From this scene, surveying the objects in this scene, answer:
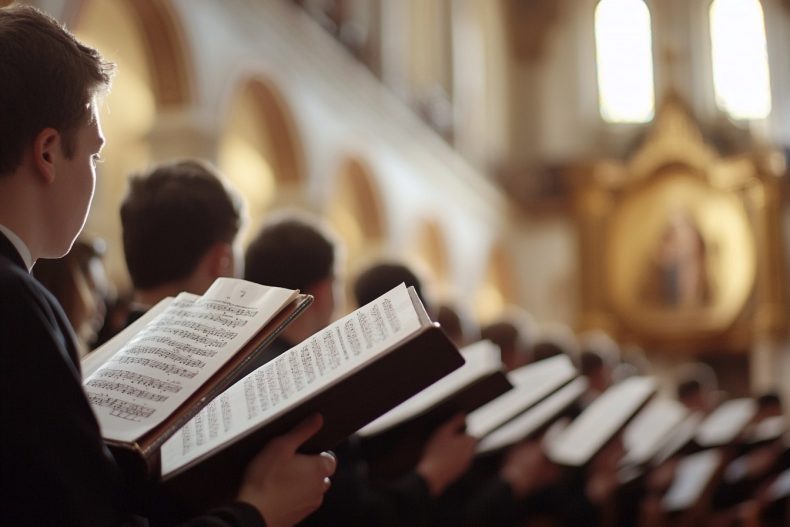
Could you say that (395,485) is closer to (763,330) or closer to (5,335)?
(5,335)

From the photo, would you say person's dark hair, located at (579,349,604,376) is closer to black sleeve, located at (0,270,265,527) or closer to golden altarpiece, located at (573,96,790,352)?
black sleeve, located at (0,270,265,527)

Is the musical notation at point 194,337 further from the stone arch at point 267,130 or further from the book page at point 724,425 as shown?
the stone arch at point 267,130

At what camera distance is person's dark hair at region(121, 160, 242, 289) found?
2.35 metres

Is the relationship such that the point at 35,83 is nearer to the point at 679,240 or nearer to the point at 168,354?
the point at 168,354

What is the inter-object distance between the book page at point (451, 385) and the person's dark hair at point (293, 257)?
1.36ft

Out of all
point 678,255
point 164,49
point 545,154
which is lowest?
point 678,255

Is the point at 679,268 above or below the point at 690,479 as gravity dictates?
below

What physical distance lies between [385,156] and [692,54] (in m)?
9.92

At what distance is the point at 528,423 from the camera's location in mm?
3500

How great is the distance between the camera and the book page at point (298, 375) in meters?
1.59

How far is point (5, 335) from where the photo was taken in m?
1.36

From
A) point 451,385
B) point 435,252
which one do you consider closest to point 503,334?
point 451,385

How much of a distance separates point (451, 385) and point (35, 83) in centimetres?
140

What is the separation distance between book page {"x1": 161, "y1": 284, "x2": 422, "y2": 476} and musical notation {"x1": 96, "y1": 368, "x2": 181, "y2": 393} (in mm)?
101
